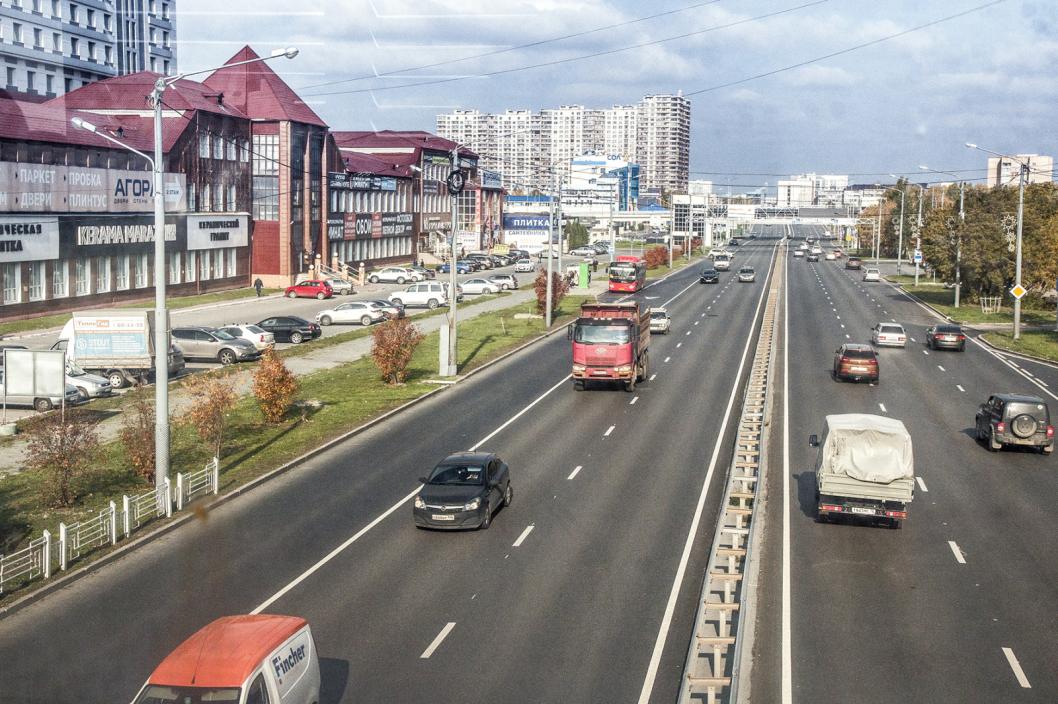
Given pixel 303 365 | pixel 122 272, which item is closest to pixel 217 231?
pixel 122 272

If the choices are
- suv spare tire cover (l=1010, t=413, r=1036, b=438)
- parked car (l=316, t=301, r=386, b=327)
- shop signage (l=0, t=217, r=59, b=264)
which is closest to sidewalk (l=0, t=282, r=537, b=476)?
parked car (l=316, t=301, r=386, b=327)

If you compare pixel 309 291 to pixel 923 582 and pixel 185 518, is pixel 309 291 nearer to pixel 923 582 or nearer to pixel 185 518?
pixel 185 518

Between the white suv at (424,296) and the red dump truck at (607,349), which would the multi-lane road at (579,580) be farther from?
the white suv at (424,296)

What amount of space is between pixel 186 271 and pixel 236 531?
177 ft

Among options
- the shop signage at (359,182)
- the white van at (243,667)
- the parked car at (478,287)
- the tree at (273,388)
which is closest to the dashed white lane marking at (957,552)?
the white van at (243,667)

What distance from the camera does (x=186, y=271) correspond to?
73.2m

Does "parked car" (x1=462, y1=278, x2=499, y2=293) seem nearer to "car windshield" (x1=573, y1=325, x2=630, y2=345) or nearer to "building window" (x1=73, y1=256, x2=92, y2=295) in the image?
"building window" (x1=73, y1=256, x2=92, y2=295)

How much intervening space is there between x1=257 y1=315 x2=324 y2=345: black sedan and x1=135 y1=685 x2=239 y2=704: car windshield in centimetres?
4523

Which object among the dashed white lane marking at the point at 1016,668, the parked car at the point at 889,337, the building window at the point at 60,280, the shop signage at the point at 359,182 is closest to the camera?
the dashed white lane marking at the point at 1016,668

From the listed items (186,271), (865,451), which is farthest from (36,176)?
(865,451)

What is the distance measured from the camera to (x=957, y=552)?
70.3ft

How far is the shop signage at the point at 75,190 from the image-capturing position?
177ft

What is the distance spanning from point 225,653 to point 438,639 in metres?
5.05

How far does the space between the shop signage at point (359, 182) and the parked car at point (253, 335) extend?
43.5 m
